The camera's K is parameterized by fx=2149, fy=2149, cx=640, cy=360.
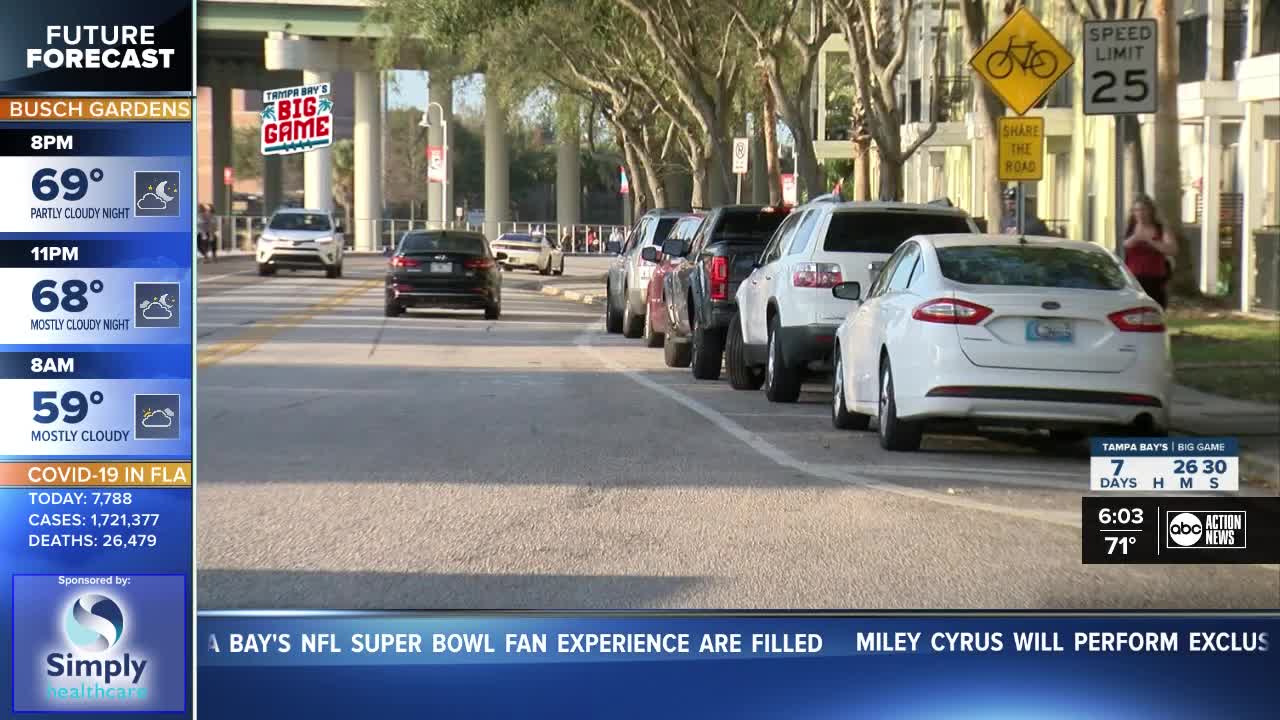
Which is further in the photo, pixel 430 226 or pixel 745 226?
pixel 430 226

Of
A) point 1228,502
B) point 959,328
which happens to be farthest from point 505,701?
point 959,328

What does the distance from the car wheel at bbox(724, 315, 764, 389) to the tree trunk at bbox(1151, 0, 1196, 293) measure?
9421 mm

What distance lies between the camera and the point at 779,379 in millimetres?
16062

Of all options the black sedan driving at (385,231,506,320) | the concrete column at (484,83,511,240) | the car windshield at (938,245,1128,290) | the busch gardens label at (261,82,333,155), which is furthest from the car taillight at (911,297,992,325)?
the concrete column at (484,83,511,240)

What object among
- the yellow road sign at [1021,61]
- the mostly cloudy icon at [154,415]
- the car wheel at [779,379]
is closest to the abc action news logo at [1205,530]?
the mostly cloudy icon at [154,415]

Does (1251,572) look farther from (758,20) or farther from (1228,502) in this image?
(758,20)

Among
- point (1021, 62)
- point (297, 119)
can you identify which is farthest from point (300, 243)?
point (297, 119)

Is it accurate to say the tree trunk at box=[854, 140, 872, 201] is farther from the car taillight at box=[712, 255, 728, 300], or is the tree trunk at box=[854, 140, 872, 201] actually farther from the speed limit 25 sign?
the speed limit 25 sign

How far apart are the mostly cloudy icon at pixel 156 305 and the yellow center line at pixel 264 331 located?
40.4ft

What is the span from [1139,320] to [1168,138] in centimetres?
1796

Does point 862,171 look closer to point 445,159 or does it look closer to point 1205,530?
point 445,159

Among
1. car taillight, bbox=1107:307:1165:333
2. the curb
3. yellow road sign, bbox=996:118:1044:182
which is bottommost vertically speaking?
the curb

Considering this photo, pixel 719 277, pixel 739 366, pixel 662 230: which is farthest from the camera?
pixel 662 230

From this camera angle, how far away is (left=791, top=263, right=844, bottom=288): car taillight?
15812mm
